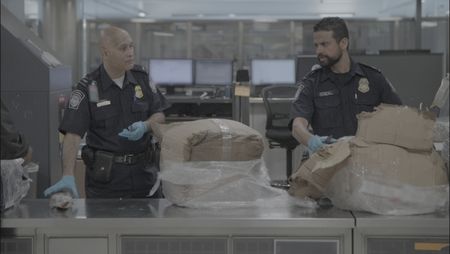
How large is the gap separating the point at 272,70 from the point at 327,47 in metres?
5.02

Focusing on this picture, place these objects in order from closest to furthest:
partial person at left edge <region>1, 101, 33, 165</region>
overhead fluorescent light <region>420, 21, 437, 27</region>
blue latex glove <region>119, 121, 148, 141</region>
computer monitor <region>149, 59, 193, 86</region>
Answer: partial person at left edge <region>1, 101, 33, 165</region> < blue latex glove <region>119, 121, 148, 141</region> < computer monitor <region>149, 59, 193, 86</region> < overhead fluorescent light <region>420, 21, 437, 27</region>

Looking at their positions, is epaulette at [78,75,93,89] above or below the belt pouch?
above

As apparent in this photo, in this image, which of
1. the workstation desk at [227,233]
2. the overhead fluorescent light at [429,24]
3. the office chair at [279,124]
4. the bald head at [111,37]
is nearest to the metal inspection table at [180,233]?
the workstation desk at [227,233]

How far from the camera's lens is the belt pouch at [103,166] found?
266cm

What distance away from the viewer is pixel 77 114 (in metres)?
2.58

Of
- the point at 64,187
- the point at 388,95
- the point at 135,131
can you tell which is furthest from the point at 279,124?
the point at 64,187

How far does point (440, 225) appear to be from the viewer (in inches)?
72.7

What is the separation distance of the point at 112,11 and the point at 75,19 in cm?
324

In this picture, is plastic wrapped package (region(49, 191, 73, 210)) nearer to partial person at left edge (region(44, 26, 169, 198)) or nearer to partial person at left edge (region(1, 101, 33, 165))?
partial person at left edge (region(1, 101, 33, 165))

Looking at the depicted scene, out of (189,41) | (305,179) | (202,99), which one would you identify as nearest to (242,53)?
(189,41)

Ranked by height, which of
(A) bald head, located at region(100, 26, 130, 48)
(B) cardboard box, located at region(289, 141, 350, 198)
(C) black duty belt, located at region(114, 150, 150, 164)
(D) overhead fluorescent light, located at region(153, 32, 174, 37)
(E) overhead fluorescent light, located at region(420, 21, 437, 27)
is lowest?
(C) black duty belt, located at region(114, 150, 150, 164)

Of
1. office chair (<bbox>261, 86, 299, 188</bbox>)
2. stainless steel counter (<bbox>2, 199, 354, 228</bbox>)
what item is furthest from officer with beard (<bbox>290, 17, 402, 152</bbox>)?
office chair (<bbox>261, 86, 299, 188</bbox>)

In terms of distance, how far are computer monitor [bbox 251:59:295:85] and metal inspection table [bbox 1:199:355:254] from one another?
5800 mm

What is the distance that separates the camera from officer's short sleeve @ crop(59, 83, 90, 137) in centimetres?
256
